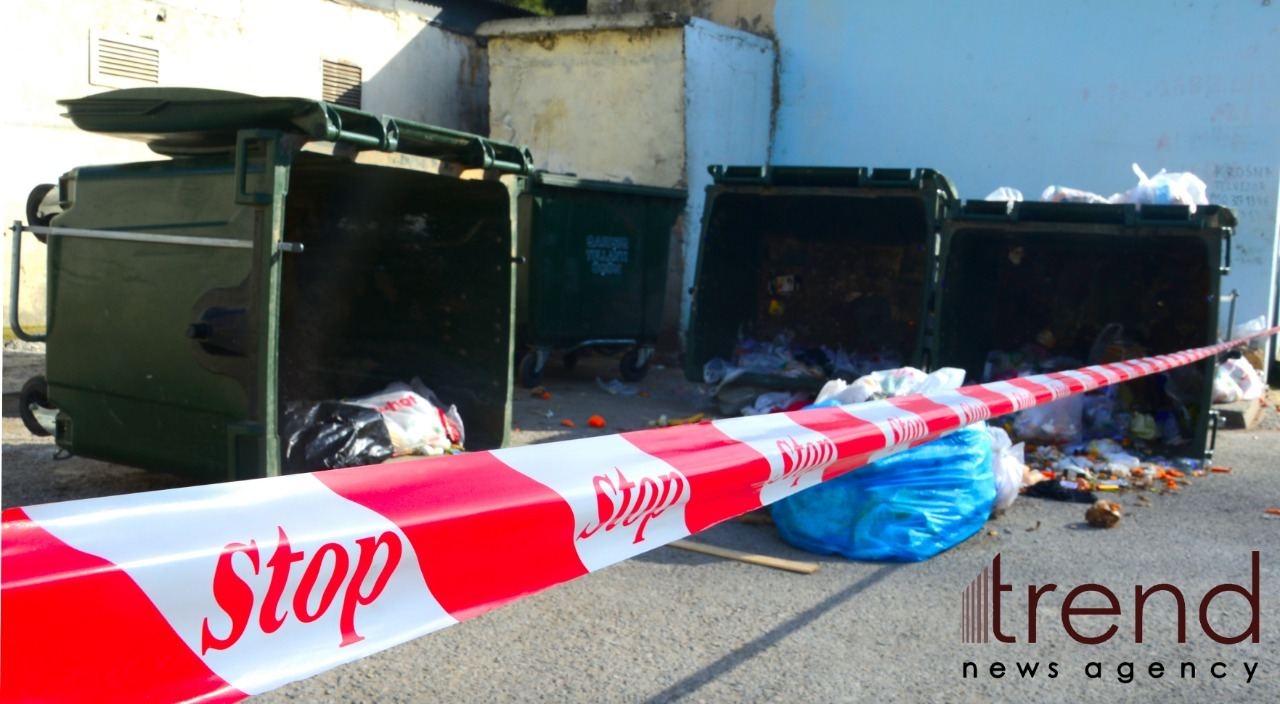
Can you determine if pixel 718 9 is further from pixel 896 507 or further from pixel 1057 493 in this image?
pixel 896 507

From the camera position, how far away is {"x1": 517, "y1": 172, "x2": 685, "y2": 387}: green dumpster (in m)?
9.56

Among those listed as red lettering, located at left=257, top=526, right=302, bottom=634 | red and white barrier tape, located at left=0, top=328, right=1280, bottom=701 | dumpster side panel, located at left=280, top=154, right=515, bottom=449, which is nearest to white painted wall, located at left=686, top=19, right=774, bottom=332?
dumpster side panel, located at left=280, top=154, right=515, bottom=449

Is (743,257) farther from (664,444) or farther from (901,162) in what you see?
(664,444)

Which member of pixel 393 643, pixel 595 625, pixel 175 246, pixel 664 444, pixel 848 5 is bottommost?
pixel 595 625

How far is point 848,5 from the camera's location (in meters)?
12.5

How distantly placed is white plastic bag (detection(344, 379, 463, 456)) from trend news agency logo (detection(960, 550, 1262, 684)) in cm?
291

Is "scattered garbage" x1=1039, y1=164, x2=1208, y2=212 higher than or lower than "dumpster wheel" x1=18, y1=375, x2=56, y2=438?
higher

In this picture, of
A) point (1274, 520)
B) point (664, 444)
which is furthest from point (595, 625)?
point (1274, 520)

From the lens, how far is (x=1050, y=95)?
11516mm

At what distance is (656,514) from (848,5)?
11.4 m

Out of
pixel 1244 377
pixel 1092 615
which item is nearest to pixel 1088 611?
pixel 1092 615

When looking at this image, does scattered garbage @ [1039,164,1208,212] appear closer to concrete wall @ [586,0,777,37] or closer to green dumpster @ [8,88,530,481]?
green dumpster @ [8,88,530,481]

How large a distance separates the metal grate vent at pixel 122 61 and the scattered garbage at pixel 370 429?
6.12 meters

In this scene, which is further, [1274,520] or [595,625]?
[1274,520]
